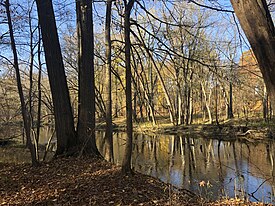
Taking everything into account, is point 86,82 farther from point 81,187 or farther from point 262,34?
point 262,34

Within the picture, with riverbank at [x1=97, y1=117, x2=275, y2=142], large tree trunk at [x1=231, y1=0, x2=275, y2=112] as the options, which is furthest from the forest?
riverbank at [x1=97, y1=117, x2=275, y2=142]

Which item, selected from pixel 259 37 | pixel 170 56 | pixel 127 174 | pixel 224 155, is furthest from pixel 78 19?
pixel 224 155

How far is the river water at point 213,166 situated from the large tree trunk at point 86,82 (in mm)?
897

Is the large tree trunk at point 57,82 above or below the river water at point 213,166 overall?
above

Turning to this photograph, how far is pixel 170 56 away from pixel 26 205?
405 cm

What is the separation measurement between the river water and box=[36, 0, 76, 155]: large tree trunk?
4.41 feet

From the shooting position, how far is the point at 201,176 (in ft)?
29.4

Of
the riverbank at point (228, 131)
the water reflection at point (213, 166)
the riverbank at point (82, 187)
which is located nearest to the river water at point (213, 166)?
the water reflection at point (213, 166)

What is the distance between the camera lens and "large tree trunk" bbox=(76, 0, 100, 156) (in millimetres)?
6867

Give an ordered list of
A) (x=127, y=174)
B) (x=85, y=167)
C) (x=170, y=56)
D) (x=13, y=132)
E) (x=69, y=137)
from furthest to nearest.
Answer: (x=13, y=132)
(x=69, y=137)
(x=170, y=56)
(x=85, y=167)
(x=127, y=174)

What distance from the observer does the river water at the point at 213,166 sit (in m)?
7.17

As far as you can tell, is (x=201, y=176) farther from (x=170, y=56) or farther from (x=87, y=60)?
(x=87, y=60)

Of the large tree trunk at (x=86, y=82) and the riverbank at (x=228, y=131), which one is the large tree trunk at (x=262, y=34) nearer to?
the large tree trunk at (x=86, y=82)

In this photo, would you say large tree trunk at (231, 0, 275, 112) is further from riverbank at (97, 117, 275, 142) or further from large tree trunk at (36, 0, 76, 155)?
riverbank at (97, 117, 275, 142)
